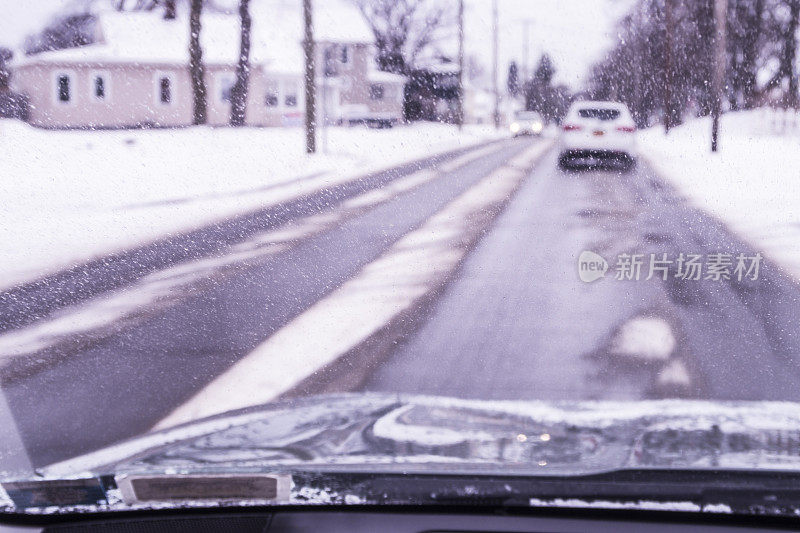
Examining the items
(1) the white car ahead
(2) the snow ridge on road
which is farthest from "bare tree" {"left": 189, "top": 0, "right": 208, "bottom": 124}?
(1) the white car ahead

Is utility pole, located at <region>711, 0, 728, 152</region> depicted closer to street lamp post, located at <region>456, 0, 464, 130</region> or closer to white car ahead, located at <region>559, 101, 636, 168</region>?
white car ahead, located at <region>559, 101, 636, 168</region>

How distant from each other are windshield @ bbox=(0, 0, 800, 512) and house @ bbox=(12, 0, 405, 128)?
0.15ft

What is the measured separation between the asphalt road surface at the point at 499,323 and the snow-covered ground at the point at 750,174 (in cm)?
32

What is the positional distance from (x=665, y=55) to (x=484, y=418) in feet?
11.1

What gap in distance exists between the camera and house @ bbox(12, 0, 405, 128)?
490 centimetres

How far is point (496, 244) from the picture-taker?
716 centimetres

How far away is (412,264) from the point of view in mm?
6645

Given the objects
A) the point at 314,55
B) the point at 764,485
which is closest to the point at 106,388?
the point at 314,55

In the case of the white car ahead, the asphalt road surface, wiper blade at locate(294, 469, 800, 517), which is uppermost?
the white car ahead

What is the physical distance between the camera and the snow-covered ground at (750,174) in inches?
294

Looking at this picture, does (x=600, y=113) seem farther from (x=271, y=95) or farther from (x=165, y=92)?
(x=165, y=92)

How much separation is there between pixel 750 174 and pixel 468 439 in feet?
22.6

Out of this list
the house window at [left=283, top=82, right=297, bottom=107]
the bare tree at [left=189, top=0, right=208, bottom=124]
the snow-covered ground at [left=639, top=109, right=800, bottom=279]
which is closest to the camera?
the bare tree at [left=189, top=0, right=208, bottom=124]

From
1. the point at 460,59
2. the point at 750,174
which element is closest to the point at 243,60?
the point at 460,59
